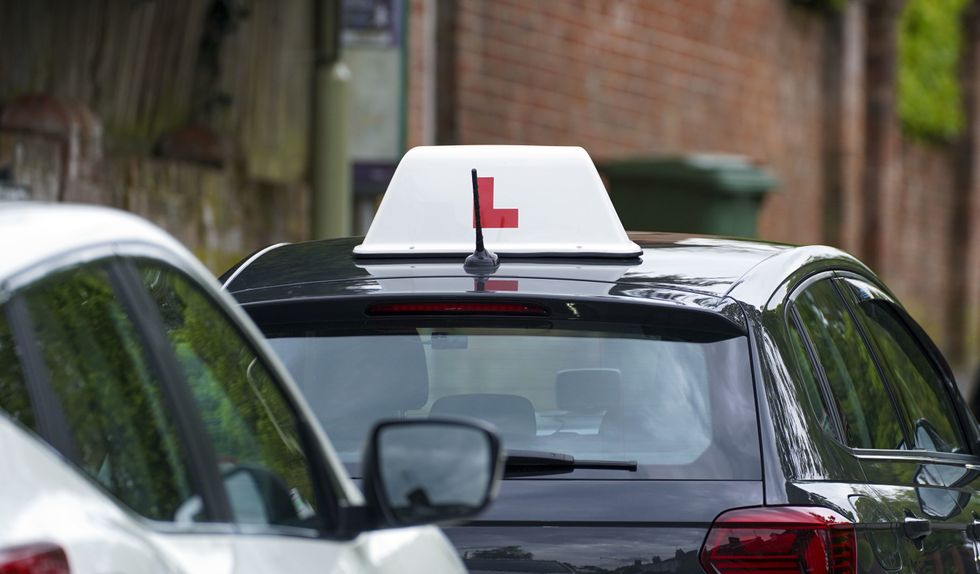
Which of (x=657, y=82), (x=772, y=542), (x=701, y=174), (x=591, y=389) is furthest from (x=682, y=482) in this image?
(x=657, y=82)

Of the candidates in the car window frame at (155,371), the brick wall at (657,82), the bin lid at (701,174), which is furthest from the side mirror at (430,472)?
the brick wall at (657,82)

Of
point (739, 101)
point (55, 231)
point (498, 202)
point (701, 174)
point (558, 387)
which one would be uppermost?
→ point (55, 231)

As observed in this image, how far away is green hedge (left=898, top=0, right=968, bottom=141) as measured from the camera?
28.9 m

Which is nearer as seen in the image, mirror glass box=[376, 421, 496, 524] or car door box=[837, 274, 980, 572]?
mirror glass box=[376, 421, 496, 524]

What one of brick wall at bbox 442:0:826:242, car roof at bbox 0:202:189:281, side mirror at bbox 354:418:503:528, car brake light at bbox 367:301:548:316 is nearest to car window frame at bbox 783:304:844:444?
car brake light at bbox 367:301:548:316

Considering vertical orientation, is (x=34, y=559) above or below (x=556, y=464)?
above

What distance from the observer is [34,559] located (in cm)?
206

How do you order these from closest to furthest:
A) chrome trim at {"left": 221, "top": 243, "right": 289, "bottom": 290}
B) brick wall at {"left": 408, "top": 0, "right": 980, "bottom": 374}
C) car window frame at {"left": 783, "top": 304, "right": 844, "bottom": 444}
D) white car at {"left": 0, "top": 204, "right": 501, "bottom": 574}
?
white car at {"left": 0, "top": 204, "right": 501, "bottom": 574}
car window frame at {"left": 783, "top": 304, "right": 844, "bottom": 444}
chrome trim at {"left": 221, "top": 243, "right": 289, "bottom": 290}
brick wall at {"left": 408, "top": 0, "right": 980, "bottom": 374}

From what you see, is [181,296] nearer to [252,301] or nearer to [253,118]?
[252,301]

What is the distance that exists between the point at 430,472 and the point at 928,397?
3.10 m

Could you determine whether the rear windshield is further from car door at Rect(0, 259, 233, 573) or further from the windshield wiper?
car door at Rect(0, 259, 233, 573)

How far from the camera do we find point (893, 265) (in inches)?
1130

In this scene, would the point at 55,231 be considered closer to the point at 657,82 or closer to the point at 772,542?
the point at 772,542

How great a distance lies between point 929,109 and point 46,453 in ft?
93.3
